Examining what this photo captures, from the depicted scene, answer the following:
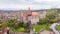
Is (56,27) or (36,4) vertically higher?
(36,4)

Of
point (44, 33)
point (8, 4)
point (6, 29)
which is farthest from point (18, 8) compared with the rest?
point (44, 33)

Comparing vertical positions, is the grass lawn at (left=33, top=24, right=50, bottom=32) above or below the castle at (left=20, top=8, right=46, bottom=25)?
below

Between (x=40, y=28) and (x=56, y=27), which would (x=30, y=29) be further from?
(x=56, y=27)

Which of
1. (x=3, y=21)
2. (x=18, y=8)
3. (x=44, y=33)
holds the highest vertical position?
(x=18, y=8)

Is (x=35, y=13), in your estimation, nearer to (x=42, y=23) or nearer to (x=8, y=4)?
(x=42, y=23)

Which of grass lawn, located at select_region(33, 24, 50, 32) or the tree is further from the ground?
the tree

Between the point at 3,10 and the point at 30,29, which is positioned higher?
the point at 3,10

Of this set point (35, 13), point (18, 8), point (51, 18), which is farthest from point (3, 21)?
point (51, 18)

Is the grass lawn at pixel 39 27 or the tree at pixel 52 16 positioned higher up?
the tree at pixel 52 16

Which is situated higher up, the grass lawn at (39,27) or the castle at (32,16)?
the castle at (32,16)
